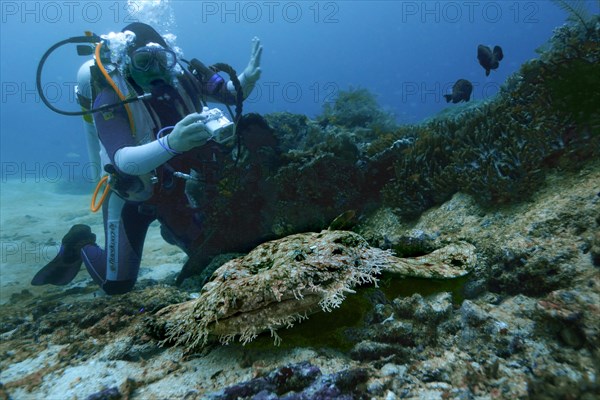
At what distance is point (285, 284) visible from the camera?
2002mm

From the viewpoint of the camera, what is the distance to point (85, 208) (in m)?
19.1

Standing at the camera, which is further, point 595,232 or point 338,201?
point 338,201

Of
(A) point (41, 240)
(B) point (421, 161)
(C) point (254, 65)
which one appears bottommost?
(A) point (41, 240)

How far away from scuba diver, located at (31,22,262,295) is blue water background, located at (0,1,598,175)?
289 feet

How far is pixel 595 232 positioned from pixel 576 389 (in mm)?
1575

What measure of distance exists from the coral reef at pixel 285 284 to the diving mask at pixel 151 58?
141 inches

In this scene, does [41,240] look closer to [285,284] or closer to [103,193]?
[103,193]

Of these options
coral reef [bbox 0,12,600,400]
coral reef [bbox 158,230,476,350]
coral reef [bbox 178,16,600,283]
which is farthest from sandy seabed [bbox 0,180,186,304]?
coral reef [bbox 158,230,476,350]

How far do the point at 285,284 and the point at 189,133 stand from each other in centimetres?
256

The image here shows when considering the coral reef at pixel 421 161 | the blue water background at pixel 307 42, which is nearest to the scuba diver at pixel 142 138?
the coral reef at pixel 421 161

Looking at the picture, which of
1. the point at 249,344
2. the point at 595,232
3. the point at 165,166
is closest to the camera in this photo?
the point at 249,344

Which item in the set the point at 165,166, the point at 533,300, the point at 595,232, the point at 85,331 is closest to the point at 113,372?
the point at 85,331

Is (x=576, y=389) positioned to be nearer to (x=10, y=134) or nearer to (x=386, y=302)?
(x=386, y=302)

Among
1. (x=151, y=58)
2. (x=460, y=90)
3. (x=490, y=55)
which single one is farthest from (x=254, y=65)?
(x=490, y=55)
